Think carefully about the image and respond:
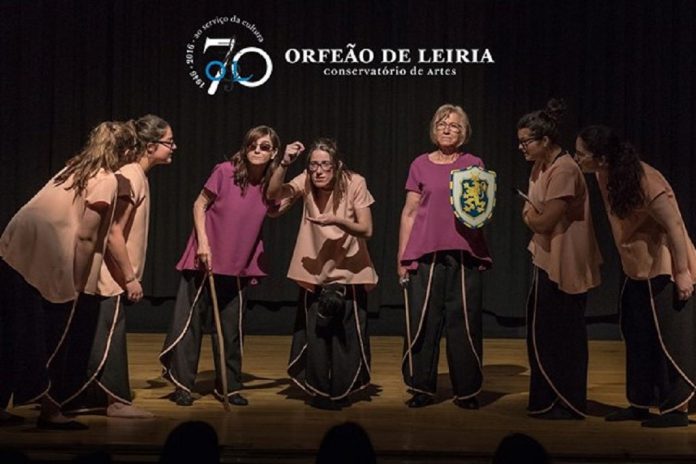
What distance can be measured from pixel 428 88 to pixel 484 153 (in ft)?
2.16

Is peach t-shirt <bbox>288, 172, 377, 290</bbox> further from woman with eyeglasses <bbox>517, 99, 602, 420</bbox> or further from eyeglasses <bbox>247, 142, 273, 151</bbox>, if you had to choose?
woman with eyeglasses <bbox>517, 99, 602, 420</bbox>

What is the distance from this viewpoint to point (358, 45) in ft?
29.9

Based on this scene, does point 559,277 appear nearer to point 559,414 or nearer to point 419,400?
point 559,414

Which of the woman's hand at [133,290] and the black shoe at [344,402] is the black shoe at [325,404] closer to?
the black shoe at [344,402]

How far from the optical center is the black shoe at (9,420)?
523cm

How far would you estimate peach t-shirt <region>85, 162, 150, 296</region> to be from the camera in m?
5.41

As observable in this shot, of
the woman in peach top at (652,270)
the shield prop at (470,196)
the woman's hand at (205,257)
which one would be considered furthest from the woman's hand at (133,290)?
the woman in peach top at (652,270)

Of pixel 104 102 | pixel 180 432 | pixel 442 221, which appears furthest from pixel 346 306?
pixel 104 102

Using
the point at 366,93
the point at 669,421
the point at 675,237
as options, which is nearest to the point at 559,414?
the point at 669,421

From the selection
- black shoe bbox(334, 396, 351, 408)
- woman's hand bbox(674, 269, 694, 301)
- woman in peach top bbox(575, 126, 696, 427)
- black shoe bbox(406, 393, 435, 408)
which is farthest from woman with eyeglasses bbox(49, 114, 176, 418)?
woman's hand bbox(674, 269, 694, 301)

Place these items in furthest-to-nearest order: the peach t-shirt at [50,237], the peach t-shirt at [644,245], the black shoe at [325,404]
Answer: the black shoe at [325,404], the peach t-shirt at [644,245], the peach t-shirt at [50,237]

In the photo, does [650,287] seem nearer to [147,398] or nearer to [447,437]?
[447,437]

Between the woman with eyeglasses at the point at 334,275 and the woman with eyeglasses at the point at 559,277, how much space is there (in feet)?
2.76

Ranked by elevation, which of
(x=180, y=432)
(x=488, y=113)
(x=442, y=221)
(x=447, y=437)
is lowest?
(x=447, y=437)
